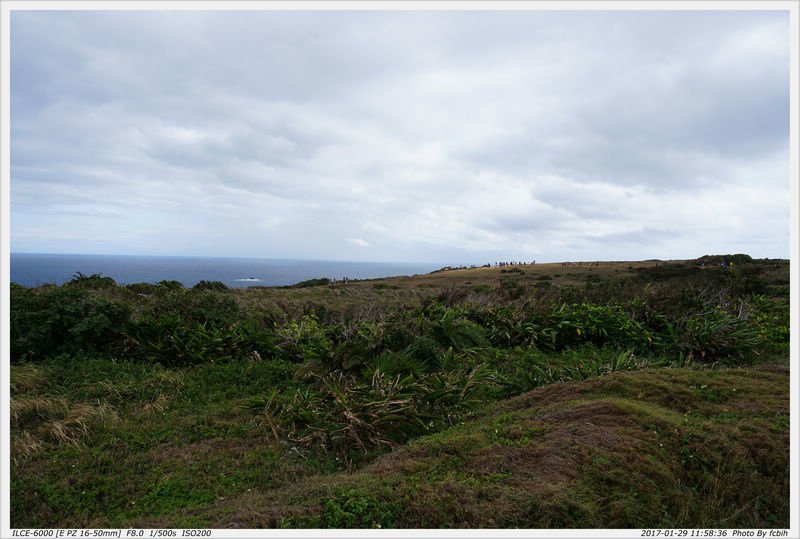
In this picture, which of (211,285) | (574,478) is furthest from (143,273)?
(574,478)

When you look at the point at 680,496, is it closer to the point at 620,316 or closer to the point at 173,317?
the point at 620,316

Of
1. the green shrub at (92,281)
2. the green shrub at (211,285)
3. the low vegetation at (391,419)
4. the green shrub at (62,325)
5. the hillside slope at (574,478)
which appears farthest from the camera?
the green shrub at (211,285)

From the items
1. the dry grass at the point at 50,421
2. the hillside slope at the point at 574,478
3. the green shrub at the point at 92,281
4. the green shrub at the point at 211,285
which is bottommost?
the dry grass at the point at 50,421

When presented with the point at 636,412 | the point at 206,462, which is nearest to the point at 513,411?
the point at 636,412

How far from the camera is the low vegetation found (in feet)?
10.9

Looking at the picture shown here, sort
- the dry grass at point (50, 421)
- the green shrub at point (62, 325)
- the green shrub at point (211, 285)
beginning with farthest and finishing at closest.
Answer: the green shrub at point (211, 285)
the green shrub at point (62, 325)
the dry grass at point (50, 421)

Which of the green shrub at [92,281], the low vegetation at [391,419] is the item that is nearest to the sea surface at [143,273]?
the green shrub at [92,281]

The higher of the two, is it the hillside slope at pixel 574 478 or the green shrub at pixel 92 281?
the green shrub at pixel 92 281

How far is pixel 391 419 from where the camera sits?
16.6ft

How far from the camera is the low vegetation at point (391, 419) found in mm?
3320

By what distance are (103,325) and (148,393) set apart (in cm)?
242

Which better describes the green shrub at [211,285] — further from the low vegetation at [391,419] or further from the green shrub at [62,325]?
the green shrub at [62,325]

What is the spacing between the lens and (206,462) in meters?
4.41

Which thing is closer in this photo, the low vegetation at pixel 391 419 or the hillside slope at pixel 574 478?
the hillside slope at pixel 574 478
